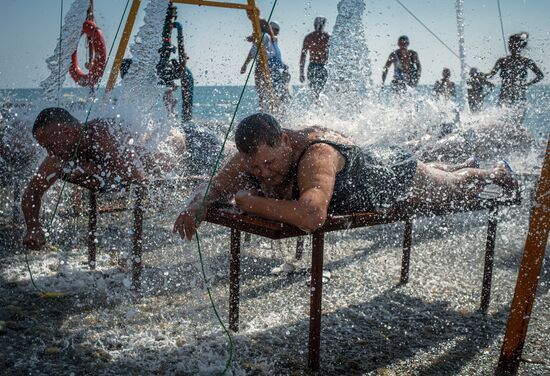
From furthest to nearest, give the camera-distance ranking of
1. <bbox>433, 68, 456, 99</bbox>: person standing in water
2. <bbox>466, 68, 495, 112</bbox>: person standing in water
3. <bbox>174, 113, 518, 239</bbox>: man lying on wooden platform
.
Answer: <bbox>433, 68, 456, 99</bbox>: person standing in water, <bbox>466, 68, 495, 112</bbox>: person standing in water, <bbox>174, 113, 518, 239</bbox>: man lying on wooden platform

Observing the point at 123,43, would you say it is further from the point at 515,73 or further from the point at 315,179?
the point at 515,73

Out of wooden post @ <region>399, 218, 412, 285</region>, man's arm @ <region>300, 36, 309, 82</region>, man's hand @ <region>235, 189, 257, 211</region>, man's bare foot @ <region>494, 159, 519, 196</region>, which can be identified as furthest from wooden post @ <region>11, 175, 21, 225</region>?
man's arm @ <region>300, 36, 309, 82</region>

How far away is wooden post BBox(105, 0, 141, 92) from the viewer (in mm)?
5492

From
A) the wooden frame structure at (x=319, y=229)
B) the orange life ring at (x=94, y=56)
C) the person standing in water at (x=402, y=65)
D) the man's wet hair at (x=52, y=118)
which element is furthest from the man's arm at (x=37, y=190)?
the person standing in water at (x=402, y=65)

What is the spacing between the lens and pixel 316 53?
9234 mm

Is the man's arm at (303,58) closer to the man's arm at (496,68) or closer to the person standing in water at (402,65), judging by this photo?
the person standing in water at (402,65)

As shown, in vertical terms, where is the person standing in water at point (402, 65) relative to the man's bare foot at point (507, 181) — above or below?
above

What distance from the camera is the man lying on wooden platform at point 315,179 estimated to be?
241cm

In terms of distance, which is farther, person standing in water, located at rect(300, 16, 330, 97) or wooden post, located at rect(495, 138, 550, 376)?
person standing in water, located at rect(300, 16, 330, 97)

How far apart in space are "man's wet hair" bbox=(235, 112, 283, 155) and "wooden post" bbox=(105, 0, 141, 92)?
11.5ft

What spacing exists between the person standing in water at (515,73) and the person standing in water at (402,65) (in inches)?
73.2

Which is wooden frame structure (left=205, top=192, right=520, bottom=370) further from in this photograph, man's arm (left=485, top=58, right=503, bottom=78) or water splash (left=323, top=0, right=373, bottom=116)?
man's arm (left=485, top=58, right=503, bottom=78)

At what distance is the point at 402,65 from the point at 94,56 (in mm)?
6308

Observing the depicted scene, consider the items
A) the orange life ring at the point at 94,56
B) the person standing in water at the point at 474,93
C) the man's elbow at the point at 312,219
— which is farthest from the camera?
the person standing in water at the point at 474,93
